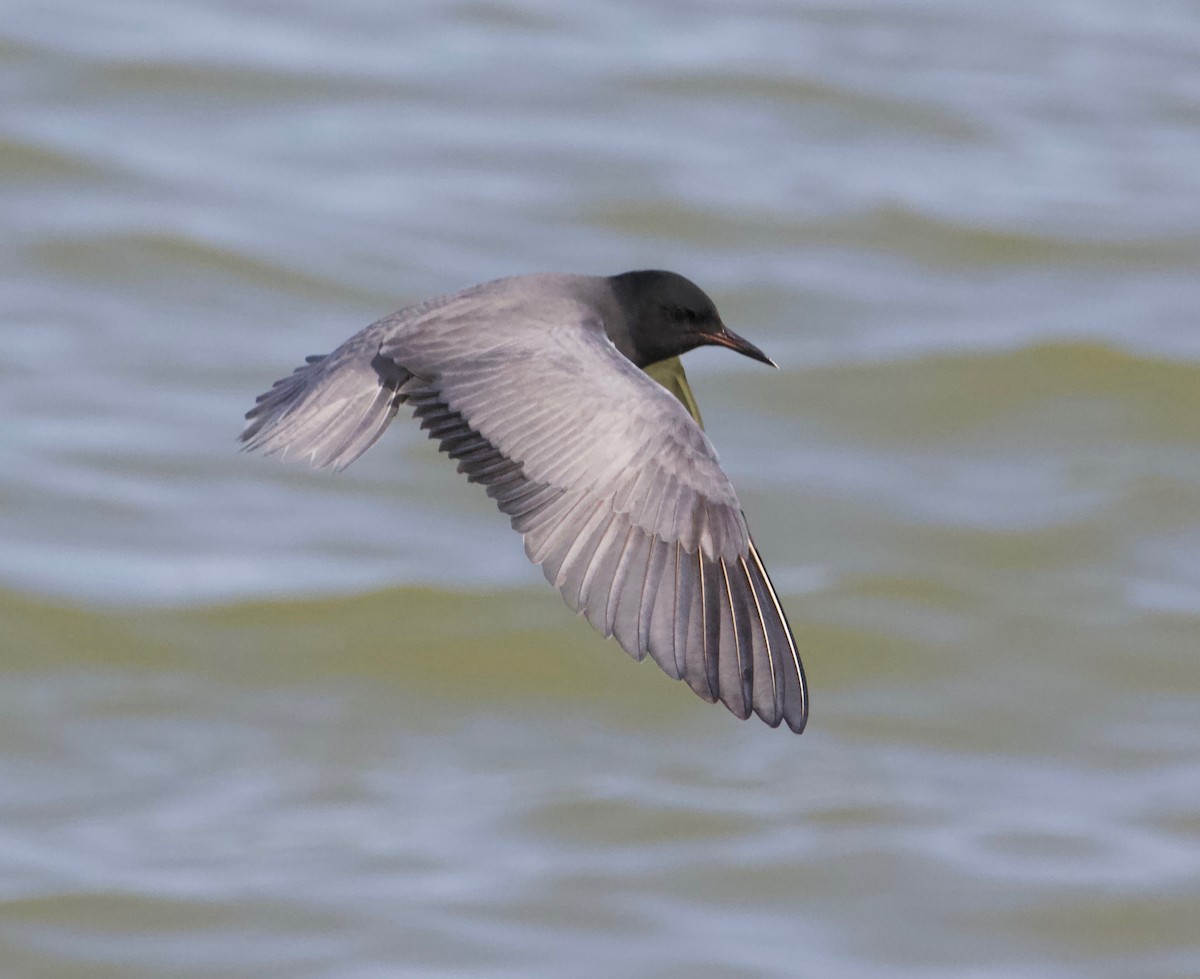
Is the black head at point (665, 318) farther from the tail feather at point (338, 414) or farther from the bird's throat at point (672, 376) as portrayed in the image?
the tail feather at point (338, 414)

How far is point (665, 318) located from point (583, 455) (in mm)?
1107

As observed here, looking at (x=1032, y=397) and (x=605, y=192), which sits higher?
(x=605, y=192)

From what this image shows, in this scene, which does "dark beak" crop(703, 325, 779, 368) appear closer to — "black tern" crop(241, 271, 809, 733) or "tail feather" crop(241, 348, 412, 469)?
"black tern" crop(241, 271, 809, 733)

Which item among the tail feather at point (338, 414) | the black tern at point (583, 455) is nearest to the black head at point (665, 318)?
the black tern at point (583, 455)

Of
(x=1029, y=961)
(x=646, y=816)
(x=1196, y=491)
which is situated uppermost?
(x=1196, y=491)

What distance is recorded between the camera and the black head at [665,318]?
A: 7160 millimetres

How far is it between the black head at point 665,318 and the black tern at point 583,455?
8.5 inches

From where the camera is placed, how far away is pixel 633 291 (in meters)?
7.16

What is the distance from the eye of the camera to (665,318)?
23.6 feet

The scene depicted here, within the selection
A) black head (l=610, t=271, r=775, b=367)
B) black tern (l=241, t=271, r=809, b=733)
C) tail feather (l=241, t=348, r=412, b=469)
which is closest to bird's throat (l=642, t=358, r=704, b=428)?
black head (l=610, t=271, r=775, b=367)

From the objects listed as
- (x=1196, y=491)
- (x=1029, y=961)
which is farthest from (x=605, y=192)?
(x=1029, y=961)

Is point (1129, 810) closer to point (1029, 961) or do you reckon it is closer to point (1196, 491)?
point (1029, 961)

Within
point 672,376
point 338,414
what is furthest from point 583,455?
point 672,376

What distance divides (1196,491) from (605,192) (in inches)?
189
